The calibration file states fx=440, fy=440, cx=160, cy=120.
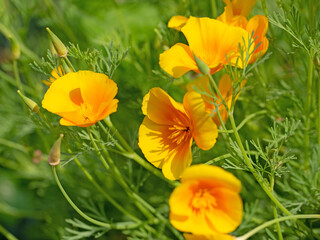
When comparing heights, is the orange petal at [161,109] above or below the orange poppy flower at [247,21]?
below

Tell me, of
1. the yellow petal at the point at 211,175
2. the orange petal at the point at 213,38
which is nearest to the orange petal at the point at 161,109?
the orange petal at the point at 213,38

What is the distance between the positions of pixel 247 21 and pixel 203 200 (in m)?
0.45

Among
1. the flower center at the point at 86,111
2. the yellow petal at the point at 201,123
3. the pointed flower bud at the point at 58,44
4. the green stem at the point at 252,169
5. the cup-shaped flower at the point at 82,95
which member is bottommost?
the green stem at the point at 252,169

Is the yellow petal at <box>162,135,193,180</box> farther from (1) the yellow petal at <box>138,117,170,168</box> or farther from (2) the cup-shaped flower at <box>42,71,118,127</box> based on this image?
(2) the cup-shaped flower at <box>42,71,118,127</box>

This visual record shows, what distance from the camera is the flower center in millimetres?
878

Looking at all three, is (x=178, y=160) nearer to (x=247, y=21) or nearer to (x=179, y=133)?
(x=179, y=133)

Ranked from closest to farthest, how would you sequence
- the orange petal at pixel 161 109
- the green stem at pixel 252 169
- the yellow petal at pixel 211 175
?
the yellow petal at pixel 211 175, the green stem at pixel 252 169, the orange petal at pixel 161 109

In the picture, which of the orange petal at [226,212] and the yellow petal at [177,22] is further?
the yellow petal at [177,22]

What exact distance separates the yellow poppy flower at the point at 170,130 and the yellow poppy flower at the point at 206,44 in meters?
0.07

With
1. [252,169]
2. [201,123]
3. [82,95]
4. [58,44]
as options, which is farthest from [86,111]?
[252,169]

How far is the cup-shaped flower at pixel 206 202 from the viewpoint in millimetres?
698

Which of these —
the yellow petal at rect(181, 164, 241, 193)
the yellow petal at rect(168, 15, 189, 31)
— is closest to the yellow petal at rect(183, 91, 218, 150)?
the yellow petal at rect(181, 164, 241, 193)

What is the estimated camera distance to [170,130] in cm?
96

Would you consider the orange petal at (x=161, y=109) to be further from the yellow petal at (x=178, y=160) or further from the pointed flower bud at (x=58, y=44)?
the pointed flower bud at (x=58, y=44)
